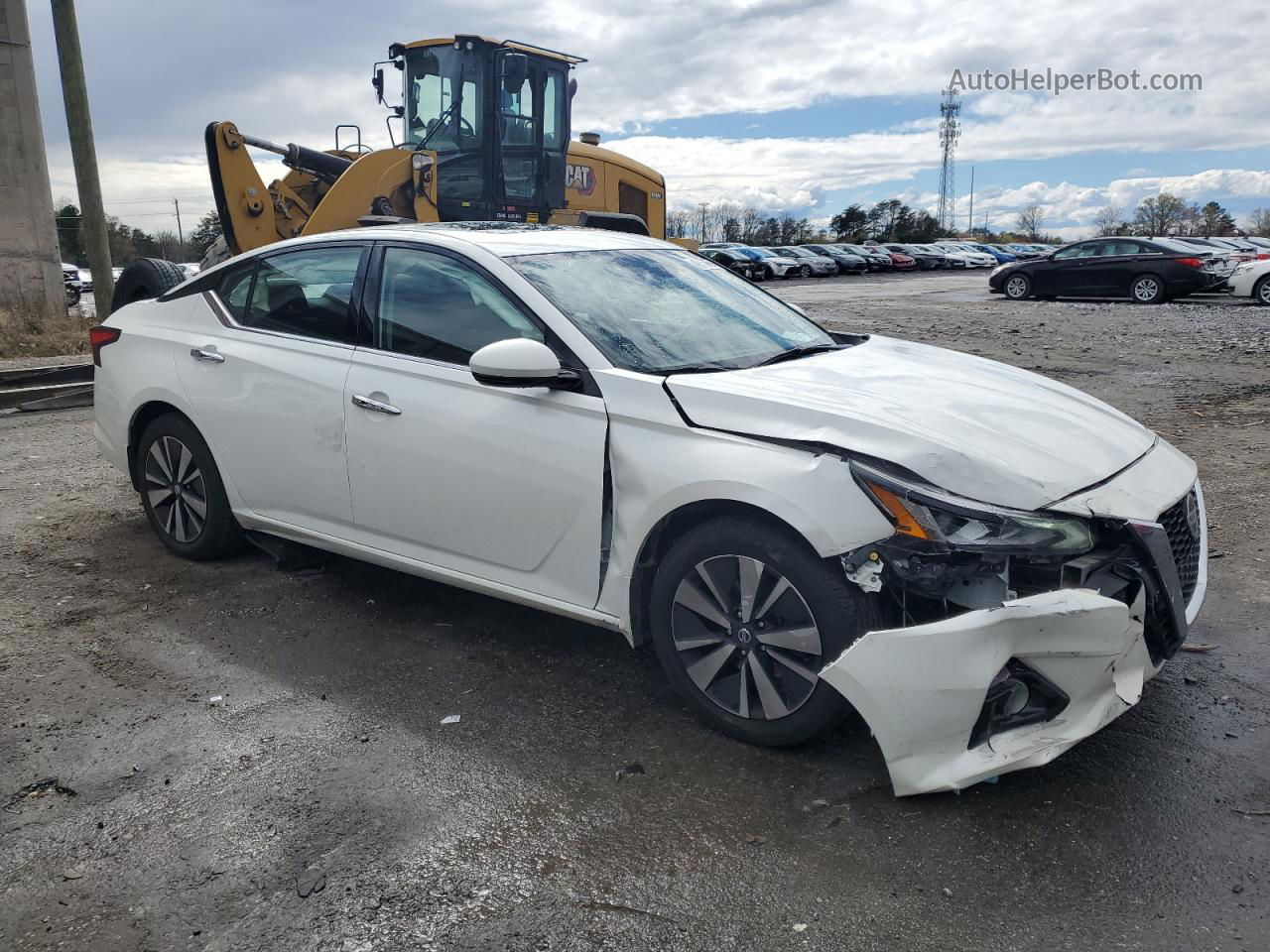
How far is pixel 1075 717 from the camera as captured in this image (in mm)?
2955

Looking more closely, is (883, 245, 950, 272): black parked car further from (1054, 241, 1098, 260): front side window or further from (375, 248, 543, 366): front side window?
(375, 248, 543, 366): front side window

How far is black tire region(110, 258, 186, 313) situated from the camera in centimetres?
984

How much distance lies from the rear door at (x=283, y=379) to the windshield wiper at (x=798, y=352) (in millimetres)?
1688

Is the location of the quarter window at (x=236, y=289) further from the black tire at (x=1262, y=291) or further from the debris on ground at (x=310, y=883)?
the black tire at (x=1262, y=291)

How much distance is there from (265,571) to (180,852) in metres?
2.38

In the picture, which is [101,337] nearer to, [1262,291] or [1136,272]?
[1136,272]

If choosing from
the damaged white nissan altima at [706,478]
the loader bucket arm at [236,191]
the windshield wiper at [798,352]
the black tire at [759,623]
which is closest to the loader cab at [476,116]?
the loader bucket arm at [236,191]

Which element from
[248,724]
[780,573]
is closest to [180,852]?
[248,724]

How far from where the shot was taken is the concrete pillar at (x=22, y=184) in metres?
18.0

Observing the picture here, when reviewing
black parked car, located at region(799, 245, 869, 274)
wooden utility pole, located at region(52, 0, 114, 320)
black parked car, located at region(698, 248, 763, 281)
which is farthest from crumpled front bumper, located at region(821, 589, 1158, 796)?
black parked car, located at region(799, 245, 869, 274)

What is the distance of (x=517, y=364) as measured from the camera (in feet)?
11.8

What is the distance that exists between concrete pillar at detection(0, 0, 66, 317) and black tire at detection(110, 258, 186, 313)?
884cm

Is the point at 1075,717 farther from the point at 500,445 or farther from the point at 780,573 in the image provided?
the point at 500,445

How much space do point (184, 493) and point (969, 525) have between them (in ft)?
12.5
